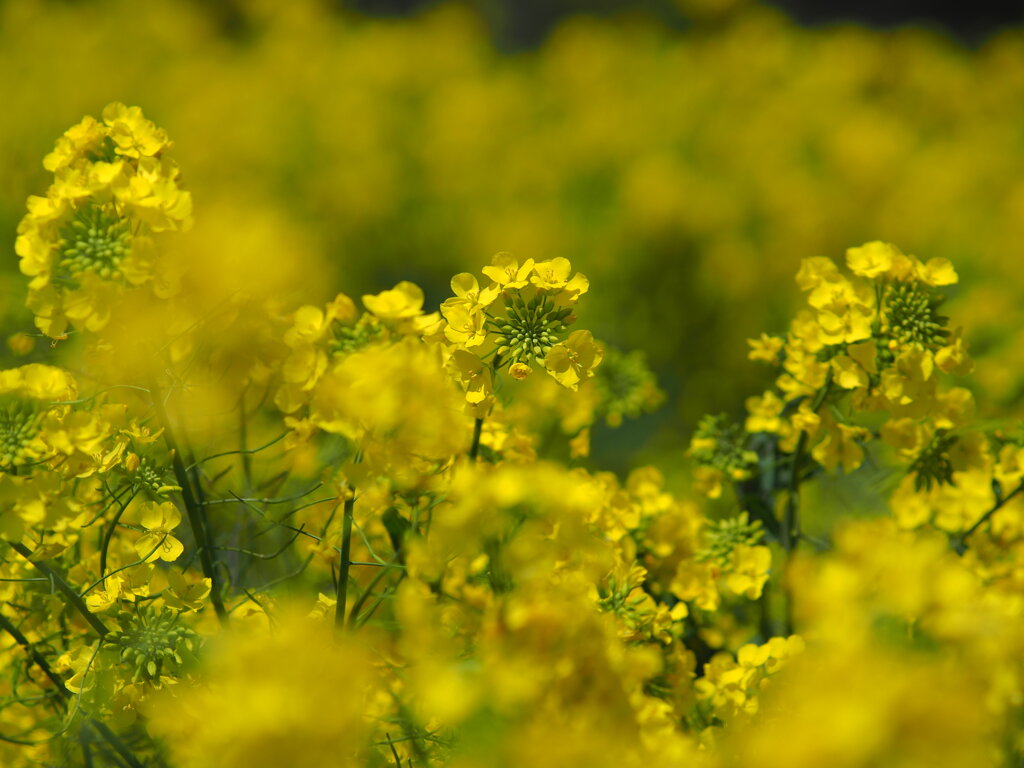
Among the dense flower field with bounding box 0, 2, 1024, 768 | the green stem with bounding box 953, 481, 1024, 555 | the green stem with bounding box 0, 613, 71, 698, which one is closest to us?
the dense flower field with bounding box 0, 2, 1024, 768

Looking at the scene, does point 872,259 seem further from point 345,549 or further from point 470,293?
point 345,549

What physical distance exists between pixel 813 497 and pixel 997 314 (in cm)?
55

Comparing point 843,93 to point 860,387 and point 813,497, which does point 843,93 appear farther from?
point 860,387

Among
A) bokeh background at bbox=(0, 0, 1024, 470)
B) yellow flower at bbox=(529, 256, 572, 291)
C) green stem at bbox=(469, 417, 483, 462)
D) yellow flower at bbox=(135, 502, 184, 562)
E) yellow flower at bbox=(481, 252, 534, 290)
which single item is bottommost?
bokeh background at bbox=(0, 0, 1024, 470)

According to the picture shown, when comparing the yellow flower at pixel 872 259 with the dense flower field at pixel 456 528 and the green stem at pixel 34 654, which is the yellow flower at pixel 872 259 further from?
the green stem at pixel 34 654

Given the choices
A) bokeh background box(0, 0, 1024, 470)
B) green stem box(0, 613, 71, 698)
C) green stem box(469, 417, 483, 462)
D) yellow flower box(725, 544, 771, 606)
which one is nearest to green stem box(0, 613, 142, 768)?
green stem box(0, 613, 71, 698)

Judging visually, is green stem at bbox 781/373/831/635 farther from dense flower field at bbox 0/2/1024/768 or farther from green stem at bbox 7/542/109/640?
green stem at bbox 7/542/109/640

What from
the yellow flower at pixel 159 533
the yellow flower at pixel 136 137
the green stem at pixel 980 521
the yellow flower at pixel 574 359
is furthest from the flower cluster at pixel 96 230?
the green stem at pixel 980 521

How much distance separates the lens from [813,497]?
0.90 meters

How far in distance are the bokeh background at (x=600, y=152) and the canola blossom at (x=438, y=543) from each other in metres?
0.49

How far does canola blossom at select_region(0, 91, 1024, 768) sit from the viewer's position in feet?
1.45

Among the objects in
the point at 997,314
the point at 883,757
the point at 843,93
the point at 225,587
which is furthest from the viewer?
the point at 843,93

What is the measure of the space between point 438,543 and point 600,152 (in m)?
A: 1.68

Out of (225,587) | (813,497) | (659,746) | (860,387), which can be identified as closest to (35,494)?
(225,587)
